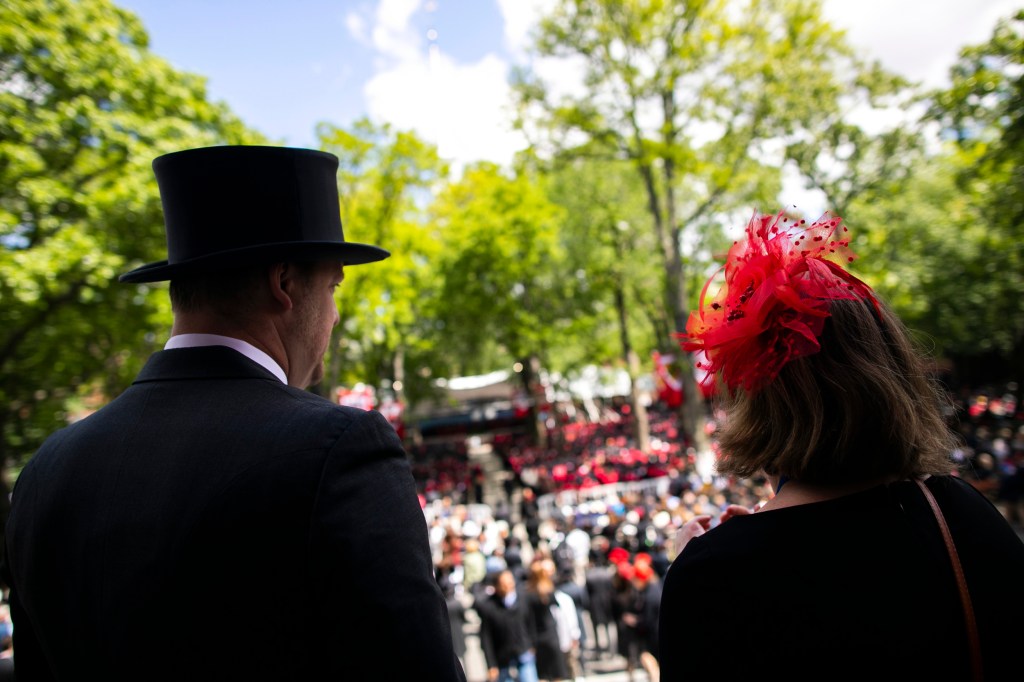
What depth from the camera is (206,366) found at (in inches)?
45.6

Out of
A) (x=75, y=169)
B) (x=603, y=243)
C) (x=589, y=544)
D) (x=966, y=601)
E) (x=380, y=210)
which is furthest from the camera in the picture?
(x=603, y=243)

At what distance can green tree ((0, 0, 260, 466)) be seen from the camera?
9508 mm

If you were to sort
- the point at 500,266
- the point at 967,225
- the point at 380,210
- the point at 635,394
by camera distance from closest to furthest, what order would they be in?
the point at 967,225 → the point at 380,210 → the point at 635,394 → the point at 500,266

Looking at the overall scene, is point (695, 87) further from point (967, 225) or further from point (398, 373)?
point (398, 373)

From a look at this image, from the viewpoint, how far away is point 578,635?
23.0 feet

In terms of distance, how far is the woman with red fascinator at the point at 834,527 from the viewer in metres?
1.11

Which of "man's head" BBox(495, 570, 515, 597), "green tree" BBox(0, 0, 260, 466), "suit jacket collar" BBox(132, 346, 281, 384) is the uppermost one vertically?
"green tree" BBox(0, 0, 260, 466)

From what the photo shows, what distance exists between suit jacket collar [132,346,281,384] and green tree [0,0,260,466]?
1051cm

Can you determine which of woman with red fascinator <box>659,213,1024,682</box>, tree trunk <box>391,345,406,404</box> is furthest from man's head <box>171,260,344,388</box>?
tree trunk <box>391,345,406,404</box>

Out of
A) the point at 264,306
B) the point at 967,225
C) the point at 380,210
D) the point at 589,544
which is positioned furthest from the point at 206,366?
the point at 967,225

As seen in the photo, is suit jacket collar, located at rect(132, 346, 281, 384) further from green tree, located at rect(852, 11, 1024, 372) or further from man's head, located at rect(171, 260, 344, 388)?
Result: green tree, located at rect(852, 11, 1024, 372)

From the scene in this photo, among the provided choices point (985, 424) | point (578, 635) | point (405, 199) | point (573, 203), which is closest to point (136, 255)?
point (405, 199)

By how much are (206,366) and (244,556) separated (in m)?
0.42

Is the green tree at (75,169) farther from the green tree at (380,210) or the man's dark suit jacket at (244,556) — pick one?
the man's dark suit jacket at (244,556)
